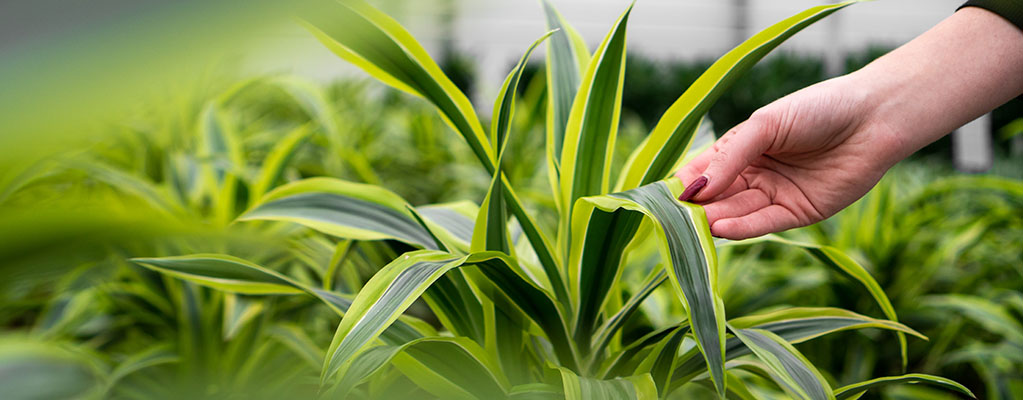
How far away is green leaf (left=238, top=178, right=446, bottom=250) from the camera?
2.24 feet

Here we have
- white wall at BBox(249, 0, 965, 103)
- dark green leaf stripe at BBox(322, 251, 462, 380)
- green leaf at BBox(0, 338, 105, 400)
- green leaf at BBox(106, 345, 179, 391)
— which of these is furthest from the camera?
white wall at BBox(249, 0, 965, 103)

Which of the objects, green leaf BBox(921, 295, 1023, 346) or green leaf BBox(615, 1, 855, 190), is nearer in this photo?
green leaf BBox(615, 1, 855, 190)

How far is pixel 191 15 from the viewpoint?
0.33 ft

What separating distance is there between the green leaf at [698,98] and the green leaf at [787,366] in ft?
0.61

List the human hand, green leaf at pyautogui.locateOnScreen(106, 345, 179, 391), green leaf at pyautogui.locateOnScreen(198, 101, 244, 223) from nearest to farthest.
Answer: the human hand
green leaf at pyautogui.locateOnScreen(106, 345, 179, 391)
green leaf at pyautogui.locateOnScreen(198, 101, 244, 223)

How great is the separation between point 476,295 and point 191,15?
61cm

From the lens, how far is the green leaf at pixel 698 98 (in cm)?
59

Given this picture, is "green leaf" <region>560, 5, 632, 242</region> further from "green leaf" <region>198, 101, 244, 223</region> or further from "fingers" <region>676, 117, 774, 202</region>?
"green leaf" <region>198, 101, 244, 223</region>

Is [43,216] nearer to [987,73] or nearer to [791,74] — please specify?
[987,73]

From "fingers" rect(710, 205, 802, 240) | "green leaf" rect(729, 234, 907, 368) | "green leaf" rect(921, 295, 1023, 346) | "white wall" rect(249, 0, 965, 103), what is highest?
"white wall" rect(249, 0, 965, 103)

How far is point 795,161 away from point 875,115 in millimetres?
102

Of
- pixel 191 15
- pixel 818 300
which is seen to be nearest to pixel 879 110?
pixel 191 15

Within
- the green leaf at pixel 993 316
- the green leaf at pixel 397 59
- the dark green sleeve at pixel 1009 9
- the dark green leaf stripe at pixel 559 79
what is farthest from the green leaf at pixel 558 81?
the green leaf at pixel 993 316

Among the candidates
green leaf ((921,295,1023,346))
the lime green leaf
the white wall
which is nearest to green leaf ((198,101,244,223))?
the lime green leaf
